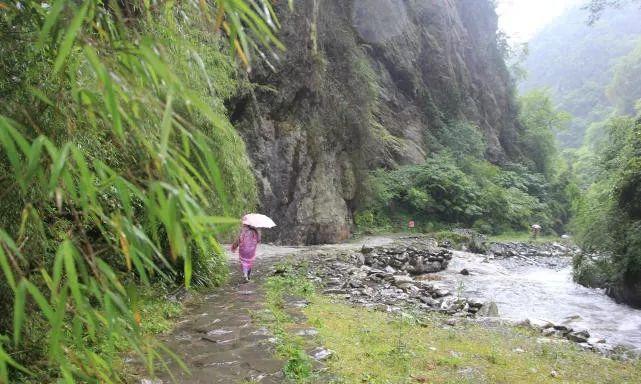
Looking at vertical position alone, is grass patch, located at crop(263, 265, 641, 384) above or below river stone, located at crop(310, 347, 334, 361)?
below

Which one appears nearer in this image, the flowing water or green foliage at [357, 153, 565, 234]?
the flowing water

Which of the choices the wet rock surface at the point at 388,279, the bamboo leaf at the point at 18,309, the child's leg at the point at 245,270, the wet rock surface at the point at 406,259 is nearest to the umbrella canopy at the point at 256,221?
the child's leg at the point at 245,270

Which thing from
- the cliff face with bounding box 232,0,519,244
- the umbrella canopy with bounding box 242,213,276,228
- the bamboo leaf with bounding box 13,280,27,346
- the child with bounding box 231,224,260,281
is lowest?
the child with bounding box 231,224,260,281

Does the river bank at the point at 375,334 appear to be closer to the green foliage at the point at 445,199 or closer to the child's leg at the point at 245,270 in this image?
the child's leg at the point at 245,270

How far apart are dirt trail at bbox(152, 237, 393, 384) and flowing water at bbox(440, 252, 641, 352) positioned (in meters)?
4.33

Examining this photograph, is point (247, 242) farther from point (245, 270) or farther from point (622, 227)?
point (622, 227)

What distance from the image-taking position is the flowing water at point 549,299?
8766mm

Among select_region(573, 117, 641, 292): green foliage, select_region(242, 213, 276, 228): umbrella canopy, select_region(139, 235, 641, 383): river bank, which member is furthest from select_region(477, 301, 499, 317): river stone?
select_region(242, 213, 276, 228): umbrella canopy

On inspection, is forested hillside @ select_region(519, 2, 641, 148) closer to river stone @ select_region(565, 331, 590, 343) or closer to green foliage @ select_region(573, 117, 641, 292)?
green foliage @ select_region(573, 117, 641, 292)

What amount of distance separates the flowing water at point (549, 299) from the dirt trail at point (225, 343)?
4.33 metres

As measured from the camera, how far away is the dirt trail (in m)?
3.97

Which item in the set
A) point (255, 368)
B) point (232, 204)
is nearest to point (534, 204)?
point (232, 204)

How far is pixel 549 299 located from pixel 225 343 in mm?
9186

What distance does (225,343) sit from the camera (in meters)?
4.86
